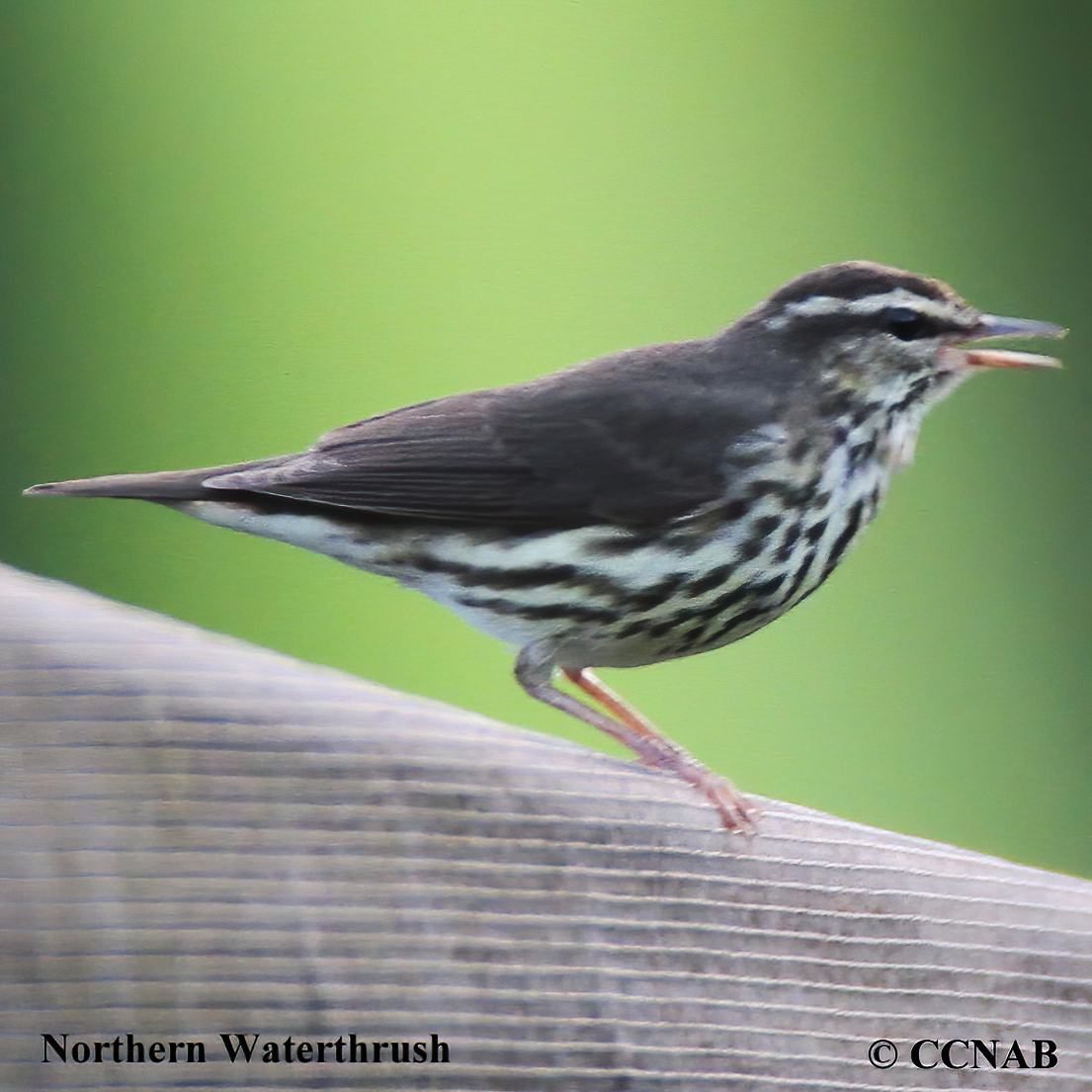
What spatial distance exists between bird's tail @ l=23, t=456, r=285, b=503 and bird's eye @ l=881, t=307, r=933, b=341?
0.98m

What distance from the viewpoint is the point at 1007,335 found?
7.25 feet

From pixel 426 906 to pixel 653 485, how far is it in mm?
1256

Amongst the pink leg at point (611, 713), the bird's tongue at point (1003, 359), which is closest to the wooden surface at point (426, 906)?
the pink leg at point (611, 713)

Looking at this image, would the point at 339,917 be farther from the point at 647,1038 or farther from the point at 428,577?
the point at 428,577

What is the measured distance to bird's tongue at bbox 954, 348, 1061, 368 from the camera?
2136 millimetres

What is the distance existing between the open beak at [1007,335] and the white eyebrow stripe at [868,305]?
0.05 metres

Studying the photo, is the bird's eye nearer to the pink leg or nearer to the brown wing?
the brown wing

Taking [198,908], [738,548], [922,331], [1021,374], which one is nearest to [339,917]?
[198,908]

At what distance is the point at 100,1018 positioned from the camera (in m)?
1.04

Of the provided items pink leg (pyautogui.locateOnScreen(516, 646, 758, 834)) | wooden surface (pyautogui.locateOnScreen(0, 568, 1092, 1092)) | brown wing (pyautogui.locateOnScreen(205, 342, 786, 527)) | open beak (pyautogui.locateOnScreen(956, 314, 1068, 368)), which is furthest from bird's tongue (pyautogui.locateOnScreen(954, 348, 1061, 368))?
wooden surface (pyautogui.locateOnScreen(0, 568, 1092, 1092))

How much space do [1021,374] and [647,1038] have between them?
192 cm

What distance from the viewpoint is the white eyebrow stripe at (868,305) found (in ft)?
7.45

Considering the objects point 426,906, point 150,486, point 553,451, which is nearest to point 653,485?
point 553,451

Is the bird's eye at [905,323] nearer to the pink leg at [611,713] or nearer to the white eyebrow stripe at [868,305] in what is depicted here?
the white eyebrow stripe at [868,305]
